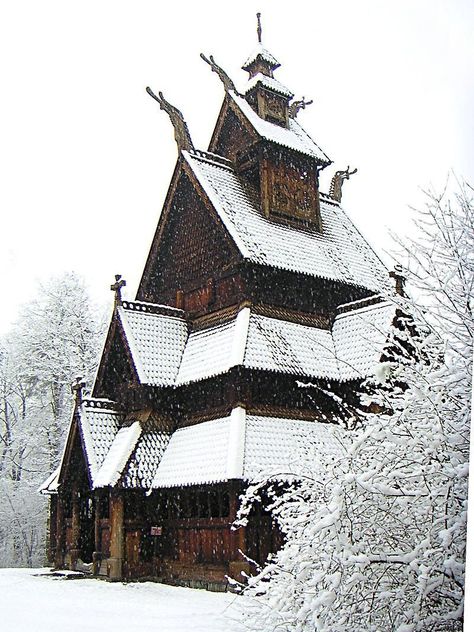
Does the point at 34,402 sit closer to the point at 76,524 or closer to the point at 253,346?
the point at 253,346

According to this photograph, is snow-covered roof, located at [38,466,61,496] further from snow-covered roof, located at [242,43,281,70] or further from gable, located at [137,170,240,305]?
snow-covered roof, located at [242,43,281,70]

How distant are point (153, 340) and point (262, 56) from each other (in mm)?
2195

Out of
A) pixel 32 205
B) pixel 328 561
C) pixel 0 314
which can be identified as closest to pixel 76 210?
pixel 32 205

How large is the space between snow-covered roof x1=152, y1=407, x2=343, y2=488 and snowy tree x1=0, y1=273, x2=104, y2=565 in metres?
0.93

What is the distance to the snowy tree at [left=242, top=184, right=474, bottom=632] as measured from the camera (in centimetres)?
214

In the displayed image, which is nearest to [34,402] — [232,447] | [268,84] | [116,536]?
[232,447]

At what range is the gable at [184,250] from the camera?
211 inches

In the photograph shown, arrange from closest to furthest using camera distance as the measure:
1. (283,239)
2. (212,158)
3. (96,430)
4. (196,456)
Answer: (196,456)
(96,430)
(283,239)
(212,158)

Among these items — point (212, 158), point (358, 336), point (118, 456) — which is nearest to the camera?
point (118, 456)

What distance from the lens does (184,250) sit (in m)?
5.68

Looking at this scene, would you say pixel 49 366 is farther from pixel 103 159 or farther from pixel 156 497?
pixel 156 497

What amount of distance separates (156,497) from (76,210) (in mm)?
2480

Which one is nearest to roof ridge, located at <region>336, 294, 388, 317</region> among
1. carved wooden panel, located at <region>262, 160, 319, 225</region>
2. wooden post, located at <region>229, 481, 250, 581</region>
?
A: carved wooden panel, located at <region>262, 160, 319, 225</region>

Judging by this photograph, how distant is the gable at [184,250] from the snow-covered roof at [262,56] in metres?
1.35
